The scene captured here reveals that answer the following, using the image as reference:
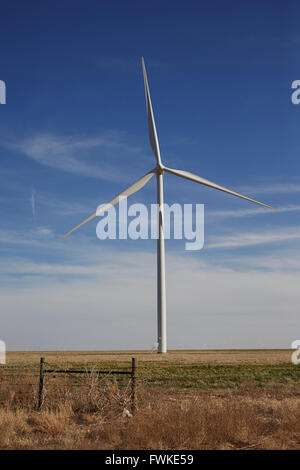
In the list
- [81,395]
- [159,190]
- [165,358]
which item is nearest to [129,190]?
[159,190]

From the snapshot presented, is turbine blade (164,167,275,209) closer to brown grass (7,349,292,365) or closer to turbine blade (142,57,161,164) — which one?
turbine blade (142,57,161,164)

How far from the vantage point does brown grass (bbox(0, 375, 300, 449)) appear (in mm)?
12023

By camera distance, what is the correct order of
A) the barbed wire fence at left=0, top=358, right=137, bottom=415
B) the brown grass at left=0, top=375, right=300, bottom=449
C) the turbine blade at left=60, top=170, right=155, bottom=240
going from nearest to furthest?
the brown grass at left=0, top=375, right=300, bottom=449
the barbed wire fence at left=0, top=358, right=137, bottom=415
the turbine blade at left=60, top=170, right=155, bottom=240

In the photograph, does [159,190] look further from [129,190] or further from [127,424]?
[127,424]

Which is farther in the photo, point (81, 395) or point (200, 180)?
point (200, 180)

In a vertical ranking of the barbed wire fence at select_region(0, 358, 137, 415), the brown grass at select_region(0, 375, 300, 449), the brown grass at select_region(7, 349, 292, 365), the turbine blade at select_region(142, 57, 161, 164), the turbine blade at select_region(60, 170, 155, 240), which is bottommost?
the brown grass at select_region(7, 349, 292, 365)

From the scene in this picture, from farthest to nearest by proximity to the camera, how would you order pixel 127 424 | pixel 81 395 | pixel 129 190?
pixel 129 190
pixel 81 395
pixel 127 424

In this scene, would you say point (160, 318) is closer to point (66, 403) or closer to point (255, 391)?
point (255, 391)

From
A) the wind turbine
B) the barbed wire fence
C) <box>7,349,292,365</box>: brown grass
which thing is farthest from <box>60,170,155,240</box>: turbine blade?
the barbed wire fence

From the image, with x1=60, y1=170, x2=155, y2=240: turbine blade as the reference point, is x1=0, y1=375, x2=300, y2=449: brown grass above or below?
below

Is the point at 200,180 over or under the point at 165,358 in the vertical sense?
over

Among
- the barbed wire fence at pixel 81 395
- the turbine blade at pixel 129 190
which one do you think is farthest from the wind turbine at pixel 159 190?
the barbed wire fence at pixel 81 395

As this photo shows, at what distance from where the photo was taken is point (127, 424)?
44.9 ft
